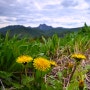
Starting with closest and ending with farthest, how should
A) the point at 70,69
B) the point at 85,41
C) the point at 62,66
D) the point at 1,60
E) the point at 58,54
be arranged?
1. the point at 1,60
2. the point at 70,69
3. the point at 62,66
4. the point at 58,54
5. the point at 85,41

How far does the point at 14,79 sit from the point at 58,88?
54 cm

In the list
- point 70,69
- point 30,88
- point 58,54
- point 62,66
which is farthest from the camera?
point 58,54

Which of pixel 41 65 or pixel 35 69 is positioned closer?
→ pixel 41 65

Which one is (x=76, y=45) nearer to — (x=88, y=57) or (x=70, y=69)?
(x=88, y=57)

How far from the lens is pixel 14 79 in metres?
2.93

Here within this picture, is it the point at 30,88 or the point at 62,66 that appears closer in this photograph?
the point at 30,88

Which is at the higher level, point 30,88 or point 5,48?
point 5,48

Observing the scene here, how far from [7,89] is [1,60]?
1.27 ft

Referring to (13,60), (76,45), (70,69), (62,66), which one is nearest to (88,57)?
(76,45)

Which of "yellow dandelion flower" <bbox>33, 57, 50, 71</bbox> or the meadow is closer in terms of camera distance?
"yellow dandelion flower" <bbox>33, 57, 50, 71</bbox>

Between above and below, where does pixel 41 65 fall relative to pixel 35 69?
above

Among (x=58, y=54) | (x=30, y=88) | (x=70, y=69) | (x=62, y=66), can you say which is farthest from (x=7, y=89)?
(x=58, y=54)

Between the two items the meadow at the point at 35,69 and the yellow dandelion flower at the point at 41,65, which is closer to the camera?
the yellow dandelion flower at the point at 41,65

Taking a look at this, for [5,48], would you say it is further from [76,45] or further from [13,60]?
[76,45]
